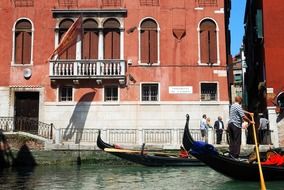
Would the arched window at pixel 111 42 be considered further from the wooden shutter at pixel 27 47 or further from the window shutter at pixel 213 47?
the window shutter at pixel 213 47

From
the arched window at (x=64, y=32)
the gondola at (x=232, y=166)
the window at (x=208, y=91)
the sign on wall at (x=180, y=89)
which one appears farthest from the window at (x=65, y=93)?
the gondola at (x=232, y=166)

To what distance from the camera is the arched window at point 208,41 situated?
18.5 metres

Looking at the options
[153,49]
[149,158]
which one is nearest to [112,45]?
[153,49]

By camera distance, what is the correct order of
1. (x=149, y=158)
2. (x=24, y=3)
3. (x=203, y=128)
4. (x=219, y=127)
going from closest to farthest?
1. (x=149, y=158)
2. (x=203, y=128)
3. (x=219, y=127)
4. (x=24, y=3)

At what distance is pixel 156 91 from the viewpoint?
729 inches

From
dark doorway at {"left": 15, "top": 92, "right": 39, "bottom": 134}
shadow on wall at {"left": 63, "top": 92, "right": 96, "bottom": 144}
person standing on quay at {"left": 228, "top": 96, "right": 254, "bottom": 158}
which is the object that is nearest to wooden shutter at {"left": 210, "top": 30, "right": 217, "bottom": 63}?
shadow on wall at {"left": 63, "top": 92, "right": 96, "bottom": 144}

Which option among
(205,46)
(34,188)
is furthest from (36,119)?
(34,188)

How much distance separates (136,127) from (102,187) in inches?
334

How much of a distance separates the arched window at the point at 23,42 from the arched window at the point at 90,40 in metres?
2.27

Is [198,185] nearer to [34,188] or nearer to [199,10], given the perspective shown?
[34,188]

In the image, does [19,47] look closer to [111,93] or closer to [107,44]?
[107,44]

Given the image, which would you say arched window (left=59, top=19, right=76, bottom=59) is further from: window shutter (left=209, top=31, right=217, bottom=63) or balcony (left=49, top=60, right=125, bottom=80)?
window shutter (left=209, top=31, right=217, bottom=63)

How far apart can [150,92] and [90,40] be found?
327cm

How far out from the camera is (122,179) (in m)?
11.1
